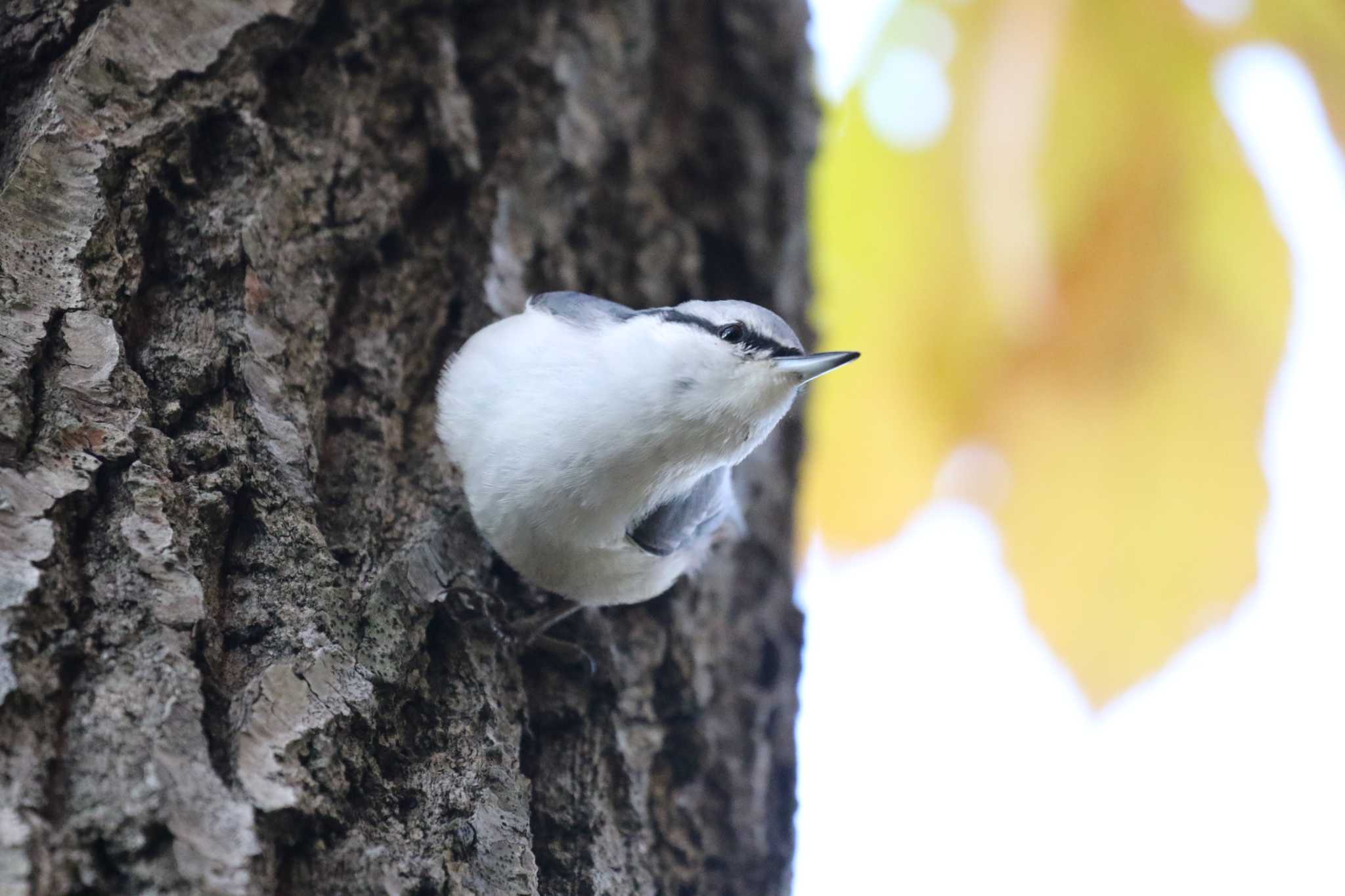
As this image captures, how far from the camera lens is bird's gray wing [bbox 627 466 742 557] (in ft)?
5.24

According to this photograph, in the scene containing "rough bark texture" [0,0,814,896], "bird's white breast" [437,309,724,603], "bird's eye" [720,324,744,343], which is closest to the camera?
"rough bark texture" [0,0,814,896]

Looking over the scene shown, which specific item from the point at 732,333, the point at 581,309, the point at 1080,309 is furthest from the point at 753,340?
the point at 1080,309

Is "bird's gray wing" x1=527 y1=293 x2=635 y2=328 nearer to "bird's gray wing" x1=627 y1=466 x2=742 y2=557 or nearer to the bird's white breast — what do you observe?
the bird's white breast

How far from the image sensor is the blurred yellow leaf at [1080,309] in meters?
1.65

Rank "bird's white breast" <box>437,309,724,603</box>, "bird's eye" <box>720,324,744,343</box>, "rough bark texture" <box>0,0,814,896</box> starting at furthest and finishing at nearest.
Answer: "bird's eye" <box>720,324,744,343</box> → "bird's white breast" <box>437,309,724,603</box> → "rough bark texture" <box>0,0,814,896</box>

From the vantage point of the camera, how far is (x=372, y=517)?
143 cm

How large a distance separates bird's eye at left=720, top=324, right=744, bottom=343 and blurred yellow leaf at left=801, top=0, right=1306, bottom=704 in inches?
13.7

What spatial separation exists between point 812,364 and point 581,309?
0.34 m

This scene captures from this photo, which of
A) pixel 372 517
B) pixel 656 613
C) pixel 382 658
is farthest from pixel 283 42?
pixel 656 613

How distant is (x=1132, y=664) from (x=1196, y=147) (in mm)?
754

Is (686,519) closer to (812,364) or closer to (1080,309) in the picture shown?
A: (812,364)

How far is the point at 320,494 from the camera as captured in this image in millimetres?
1396

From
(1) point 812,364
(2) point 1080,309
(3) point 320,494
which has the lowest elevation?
(3) point 320,494

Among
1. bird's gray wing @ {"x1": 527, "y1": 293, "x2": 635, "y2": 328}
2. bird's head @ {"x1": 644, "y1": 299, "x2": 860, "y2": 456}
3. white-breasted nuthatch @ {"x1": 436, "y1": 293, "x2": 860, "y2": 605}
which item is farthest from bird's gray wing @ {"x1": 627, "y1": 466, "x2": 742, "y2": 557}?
bird's gray wing @ {"x1": 527, "y1": 293, "x2": 635, "y2": 328}
